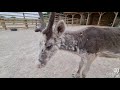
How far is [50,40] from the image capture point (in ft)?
3.97

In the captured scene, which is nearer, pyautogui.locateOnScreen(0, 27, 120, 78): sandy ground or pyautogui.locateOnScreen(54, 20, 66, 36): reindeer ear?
pyautogui.locateOnScreen(54, 20, 66, 36): reindeer ear

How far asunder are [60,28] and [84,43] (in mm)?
227

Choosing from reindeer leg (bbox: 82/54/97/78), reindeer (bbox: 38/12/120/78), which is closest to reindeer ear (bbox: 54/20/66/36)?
reindeer (bbox: 38/12/120/78)

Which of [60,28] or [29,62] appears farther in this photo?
[29,62]

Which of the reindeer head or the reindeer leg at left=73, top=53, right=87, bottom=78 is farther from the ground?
the reindeer head

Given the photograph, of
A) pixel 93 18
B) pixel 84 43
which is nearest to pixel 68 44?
pixel 84 43

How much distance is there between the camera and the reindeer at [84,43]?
122cm

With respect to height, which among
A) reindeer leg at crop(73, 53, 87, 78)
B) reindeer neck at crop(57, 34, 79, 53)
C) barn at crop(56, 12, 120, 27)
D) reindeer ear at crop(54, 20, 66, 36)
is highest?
barn at crop(56, 12, 120, 27)

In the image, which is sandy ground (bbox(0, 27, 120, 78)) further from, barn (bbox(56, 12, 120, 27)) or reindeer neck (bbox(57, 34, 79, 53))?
barn (bbox(56, 12, 120, 27))

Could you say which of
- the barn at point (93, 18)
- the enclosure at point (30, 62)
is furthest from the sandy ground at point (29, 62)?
the barn at point (93, 18)

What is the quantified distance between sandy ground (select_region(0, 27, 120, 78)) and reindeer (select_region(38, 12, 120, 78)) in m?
0.05

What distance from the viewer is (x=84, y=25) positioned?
4.08 ft

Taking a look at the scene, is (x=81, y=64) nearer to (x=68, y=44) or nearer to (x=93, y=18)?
(x=68, y=44)

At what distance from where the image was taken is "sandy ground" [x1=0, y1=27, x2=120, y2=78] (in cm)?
127
